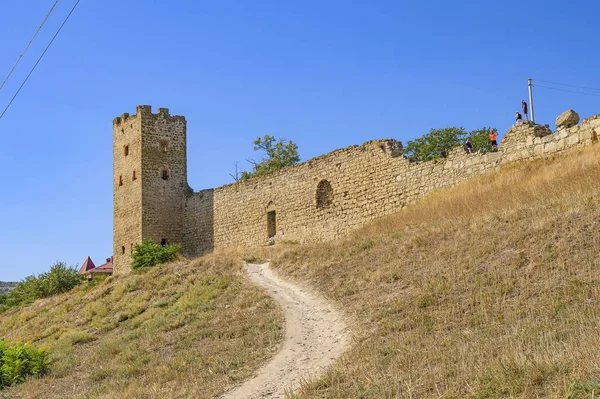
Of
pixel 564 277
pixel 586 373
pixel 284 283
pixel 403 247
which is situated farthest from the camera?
pixel 284 283

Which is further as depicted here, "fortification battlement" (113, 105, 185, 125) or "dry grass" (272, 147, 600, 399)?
"fortification battlement" (113, 105, 185, 125)

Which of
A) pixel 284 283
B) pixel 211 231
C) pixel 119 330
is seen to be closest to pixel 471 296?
pixel 284 283

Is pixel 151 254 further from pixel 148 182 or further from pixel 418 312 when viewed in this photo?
pixel 418 312

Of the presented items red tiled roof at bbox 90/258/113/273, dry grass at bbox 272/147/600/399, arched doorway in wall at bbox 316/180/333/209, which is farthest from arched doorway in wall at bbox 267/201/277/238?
red tiled roof at bbox 90/258/113/273

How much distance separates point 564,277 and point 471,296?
149cm

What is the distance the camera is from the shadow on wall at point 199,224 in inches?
1323

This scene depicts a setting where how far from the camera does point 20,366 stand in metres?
14.6

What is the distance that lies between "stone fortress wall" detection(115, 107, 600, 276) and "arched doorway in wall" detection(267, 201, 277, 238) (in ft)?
0.14

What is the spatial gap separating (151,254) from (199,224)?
3.42 m

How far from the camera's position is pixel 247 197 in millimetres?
31578

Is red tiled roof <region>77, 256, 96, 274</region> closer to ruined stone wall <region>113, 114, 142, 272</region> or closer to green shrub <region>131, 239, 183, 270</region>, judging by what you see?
ruined stone wall <region>113, 114, 142, 272</region>

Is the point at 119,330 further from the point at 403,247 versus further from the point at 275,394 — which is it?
the point at 275,394

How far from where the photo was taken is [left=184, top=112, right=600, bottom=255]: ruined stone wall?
70.3 feet

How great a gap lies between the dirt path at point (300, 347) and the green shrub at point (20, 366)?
16.8 ft
